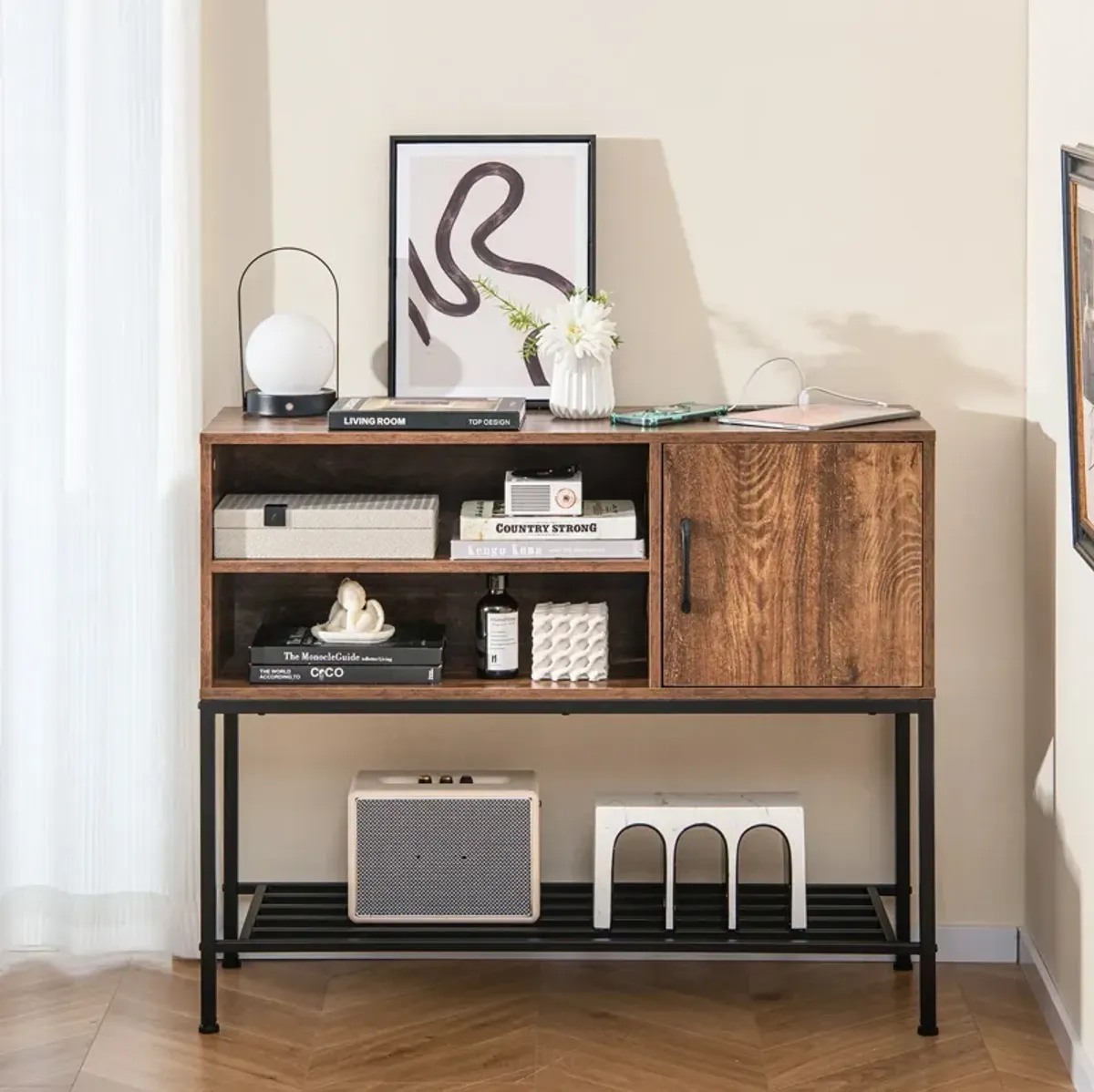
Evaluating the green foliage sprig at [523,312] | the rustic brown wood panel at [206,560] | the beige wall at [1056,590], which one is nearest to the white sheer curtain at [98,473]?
the rustic brown wood panel at [206,560]

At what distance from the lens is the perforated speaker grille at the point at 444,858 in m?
3.49

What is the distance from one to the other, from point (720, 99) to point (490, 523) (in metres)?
1.02

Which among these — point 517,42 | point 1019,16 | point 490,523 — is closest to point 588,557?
A: point 490,523

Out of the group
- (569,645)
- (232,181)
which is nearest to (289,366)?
(232,181)

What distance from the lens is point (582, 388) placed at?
11.1 ft

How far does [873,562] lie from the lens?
3246 millimetres

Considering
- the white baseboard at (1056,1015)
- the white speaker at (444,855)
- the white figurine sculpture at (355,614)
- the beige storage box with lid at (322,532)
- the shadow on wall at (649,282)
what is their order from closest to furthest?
the white baseboard at (1056,1015), the beige storage box with lid at (322,532), the white figurine sculpture at (355,614), the white speaker at (444,855), the shadow on wall at (649,282)

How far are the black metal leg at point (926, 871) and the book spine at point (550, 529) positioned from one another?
66 centimetres

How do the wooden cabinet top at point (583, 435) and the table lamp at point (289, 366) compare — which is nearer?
the wooden cabinet top at point (583, 435)

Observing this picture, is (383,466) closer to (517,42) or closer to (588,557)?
(588,557)

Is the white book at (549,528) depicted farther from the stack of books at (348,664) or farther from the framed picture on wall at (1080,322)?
the framed picture on wall at (1080,322)

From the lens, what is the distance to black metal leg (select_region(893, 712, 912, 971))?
3.65 metres

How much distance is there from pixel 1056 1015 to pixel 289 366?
1946mm

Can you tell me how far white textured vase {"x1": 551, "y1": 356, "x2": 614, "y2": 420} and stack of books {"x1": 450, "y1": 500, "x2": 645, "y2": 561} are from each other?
0.23m
